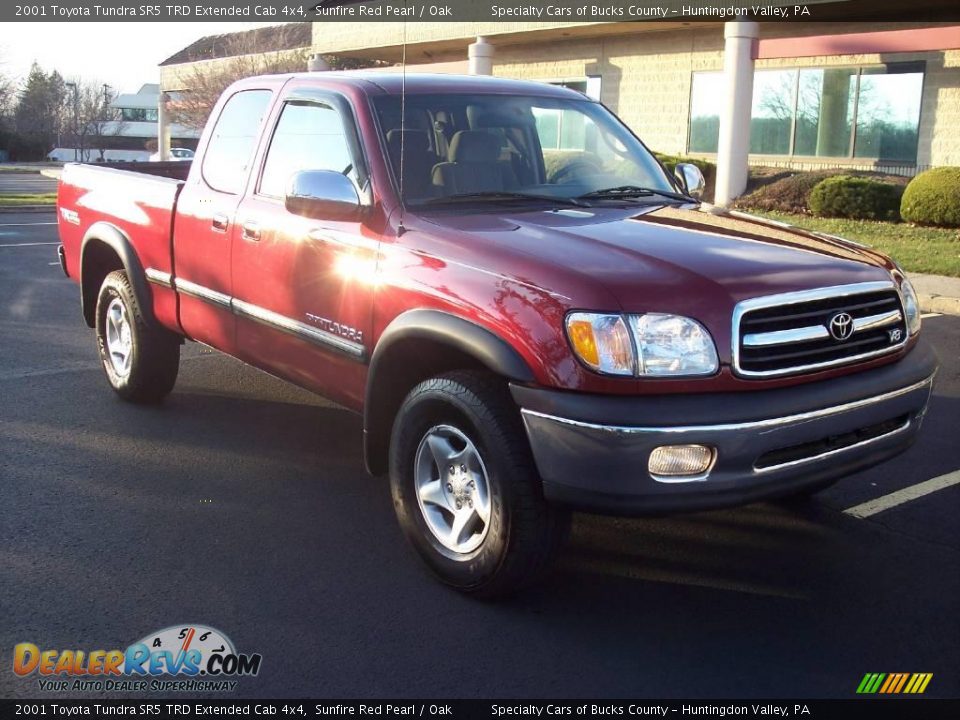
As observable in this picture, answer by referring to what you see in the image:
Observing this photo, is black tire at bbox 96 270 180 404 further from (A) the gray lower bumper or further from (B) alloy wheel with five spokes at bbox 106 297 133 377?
(A) the gray lower bumper

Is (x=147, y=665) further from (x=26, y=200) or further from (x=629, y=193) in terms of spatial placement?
(x=26, y=200)

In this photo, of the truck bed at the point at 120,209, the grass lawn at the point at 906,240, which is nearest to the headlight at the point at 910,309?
the truck bed at the point at 120,209

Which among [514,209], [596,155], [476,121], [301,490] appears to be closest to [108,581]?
[301,490]

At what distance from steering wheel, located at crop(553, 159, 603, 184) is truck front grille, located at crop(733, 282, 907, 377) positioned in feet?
5.23

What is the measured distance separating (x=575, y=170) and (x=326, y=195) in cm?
133

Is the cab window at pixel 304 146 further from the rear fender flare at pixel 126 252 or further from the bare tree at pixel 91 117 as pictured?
the bare tree at pixel 91 117

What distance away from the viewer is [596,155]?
535 centimetres

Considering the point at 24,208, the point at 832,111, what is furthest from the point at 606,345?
the point at 24,208

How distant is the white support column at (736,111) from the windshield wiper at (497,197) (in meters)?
17.2

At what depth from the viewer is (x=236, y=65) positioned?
135 ft

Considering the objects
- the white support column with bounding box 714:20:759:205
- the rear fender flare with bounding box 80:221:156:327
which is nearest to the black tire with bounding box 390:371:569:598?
the rear fender flare with bounding box 80:221:156:327

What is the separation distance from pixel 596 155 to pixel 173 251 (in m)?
2.45

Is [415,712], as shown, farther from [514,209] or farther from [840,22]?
[840,22]

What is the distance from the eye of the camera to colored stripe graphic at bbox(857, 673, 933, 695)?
11.1 feet
